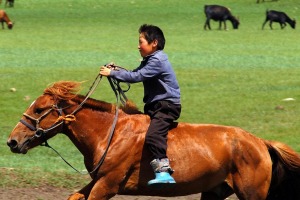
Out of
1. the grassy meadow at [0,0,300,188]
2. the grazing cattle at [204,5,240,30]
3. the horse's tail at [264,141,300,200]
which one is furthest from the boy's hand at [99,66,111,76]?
the grazing cattle at [204,5,240,30]

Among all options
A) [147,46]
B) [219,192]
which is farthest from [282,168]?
[147,46]

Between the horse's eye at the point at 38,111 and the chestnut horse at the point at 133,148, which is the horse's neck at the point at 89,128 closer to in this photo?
the chestnut horse at the point at 133,148

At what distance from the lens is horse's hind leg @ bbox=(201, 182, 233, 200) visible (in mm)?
8188

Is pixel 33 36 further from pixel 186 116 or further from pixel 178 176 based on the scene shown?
pixel 178 176

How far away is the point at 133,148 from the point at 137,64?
17.4 metres

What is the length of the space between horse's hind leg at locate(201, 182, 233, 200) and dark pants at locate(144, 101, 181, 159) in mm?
851

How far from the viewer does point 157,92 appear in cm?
784

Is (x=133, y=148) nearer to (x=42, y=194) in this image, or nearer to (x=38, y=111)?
(x=38, y=111)

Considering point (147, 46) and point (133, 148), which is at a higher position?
point (147, 46)

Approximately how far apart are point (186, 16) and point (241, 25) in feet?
15.1

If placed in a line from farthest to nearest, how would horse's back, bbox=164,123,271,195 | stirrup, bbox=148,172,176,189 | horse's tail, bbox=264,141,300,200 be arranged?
1. horse's tail, bbox=264,141,300,200
2. horse's back, bbox=164,123,271,195
3. stirrup, bbox=148,172,176,189

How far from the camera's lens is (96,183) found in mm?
7539

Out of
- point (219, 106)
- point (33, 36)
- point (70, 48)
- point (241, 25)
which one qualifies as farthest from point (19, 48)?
point (241, 25)

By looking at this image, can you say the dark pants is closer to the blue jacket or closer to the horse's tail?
the blue jacket
